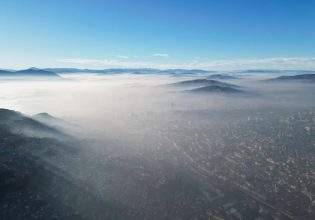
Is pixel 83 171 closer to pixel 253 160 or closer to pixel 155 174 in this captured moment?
pixel 155 174

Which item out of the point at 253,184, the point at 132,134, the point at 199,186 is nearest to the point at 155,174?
the point at 199,186

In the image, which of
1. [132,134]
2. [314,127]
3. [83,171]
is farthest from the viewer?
[314,127]

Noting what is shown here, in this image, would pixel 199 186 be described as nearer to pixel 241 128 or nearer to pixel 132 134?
pixel 132 134

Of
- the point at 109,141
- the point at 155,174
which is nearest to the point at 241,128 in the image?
the point at 109,141

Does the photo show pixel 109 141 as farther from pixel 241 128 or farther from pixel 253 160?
pixel 241 128

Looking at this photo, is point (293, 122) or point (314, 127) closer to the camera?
point (314, 127)

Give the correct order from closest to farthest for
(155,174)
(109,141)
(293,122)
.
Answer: (155,174) → (109,141) → (293,122)

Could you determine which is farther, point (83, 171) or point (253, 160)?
point (253, 160)

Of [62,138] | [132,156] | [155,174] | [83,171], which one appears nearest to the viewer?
[83,171]

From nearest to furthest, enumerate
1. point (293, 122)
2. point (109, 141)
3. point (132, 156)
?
point (132, 156)
point (109, 141)
point (293, 122)
